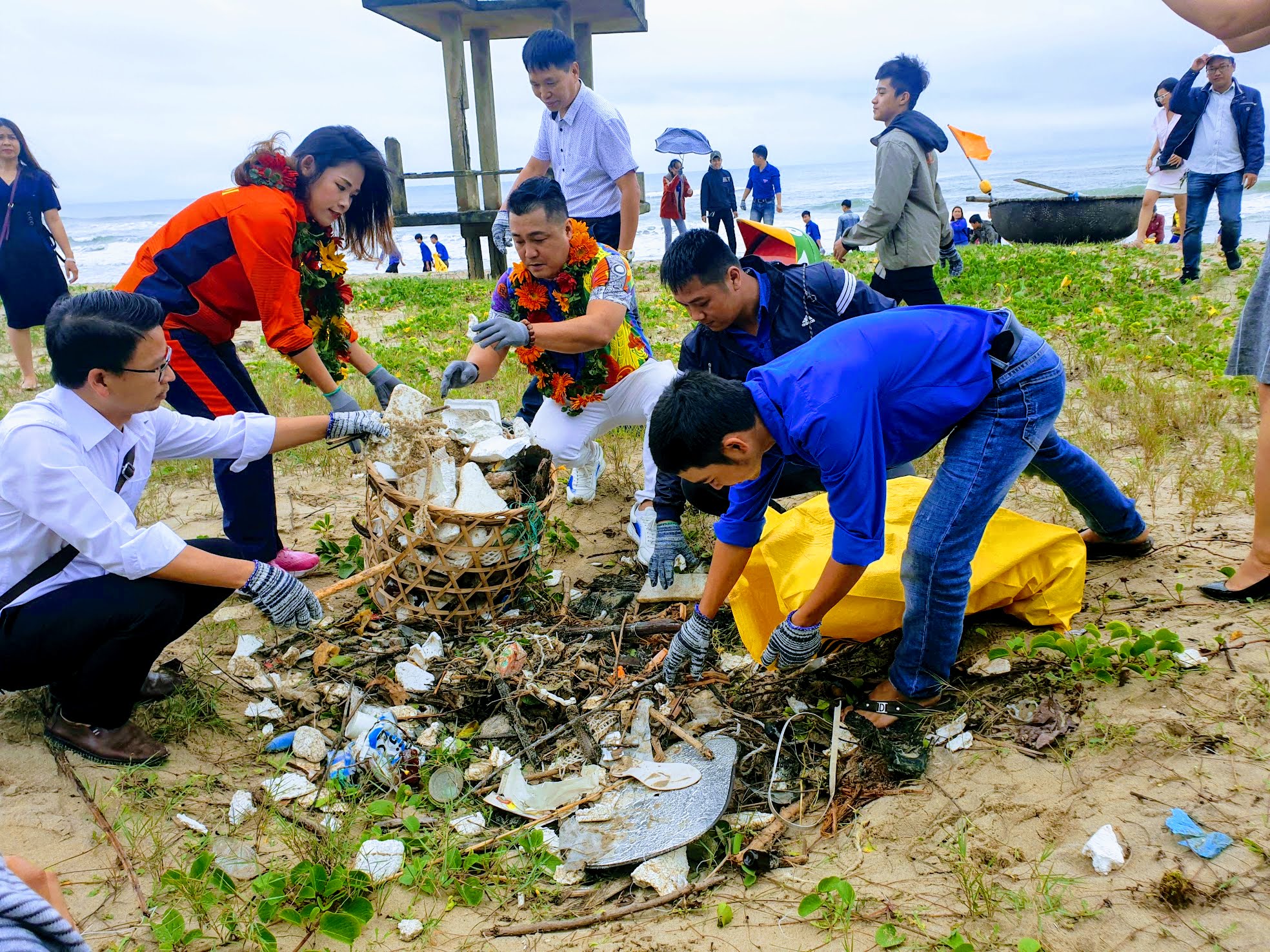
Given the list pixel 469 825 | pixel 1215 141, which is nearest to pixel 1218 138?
pixel 1215 141

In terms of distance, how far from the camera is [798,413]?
6.34 feet

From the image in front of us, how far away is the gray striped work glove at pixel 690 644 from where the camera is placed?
99.1 inches

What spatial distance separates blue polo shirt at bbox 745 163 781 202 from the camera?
11922mm

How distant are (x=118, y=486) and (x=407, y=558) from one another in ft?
2.81

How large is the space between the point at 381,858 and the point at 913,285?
3585 millimetres

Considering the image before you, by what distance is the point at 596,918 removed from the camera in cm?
183

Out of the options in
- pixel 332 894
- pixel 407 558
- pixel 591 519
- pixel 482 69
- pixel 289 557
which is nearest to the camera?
pixel 332 894

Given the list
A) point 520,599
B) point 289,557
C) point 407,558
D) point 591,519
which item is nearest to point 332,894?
point 407,558

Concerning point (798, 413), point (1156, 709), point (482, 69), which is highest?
point (482, 69)

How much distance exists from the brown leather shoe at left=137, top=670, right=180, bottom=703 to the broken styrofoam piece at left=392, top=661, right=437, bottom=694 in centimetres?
66

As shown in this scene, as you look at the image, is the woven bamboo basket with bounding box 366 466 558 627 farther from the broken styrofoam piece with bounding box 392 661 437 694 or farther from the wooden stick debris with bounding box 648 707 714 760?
the wooden stick debris with bounding box 648 707 714 760

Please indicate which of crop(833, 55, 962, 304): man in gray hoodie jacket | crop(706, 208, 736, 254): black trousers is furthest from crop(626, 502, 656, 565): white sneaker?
crop(706, 208, 736, 254): black trousers

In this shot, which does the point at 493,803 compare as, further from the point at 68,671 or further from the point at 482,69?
the point at 482,69

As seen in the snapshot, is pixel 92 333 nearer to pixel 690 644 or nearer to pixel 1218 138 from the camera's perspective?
pixel 690 644
